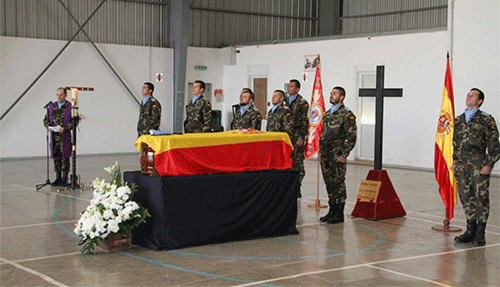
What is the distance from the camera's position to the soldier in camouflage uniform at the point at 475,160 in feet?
26.7

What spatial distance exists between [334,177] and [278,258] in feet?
8.38

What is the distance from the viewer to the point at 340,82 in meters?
19.6

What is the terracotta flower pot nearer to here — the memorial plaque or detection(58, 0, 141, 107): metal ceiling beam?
the memorial plaque

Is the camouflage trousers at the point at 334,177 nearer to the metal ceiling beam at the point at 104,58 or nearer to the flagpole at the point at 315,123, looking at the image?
the flagpole at the point at 315,123

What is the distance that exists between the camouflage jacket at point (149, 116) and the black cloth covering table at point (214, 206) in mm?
4894

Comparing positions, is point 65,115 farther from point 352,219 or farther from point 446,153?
point 446,153

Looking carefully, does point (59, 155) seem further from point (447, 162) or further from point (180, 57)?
point (180, 57)

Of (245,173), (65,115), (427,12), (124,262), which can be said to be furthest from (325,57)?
(124,262)

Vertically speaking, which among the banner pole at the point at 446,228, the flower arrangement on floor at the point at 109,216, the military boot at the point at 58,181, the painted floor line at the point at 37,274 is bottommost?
the painted floor line at the point at 37,274

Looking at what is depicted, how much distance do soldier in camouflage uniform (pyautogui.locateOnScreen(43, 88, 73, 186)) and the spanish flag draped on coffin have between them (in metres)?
5.22

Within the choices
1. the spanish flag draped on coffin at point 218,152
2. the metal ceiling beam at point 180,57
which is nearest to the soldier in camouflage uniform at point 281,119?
the spanish flag draped on coffin at point 218,152

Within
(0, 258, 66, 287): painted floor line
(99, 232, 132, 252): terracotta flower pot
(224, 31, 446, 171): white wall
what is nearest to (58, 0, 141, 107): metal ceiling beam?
(224, 31, 446, 171): white wall

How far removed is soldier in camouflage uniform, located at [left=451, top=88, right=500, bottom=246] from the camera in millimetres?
8133

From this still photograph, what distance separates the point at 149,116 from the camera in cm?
1302
